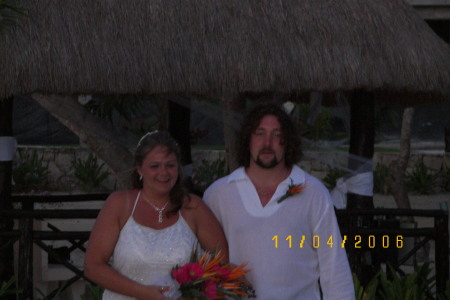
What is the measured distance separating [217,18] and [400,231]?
206cm

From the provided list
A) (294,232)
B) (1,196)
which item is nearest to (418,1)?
(1,196)

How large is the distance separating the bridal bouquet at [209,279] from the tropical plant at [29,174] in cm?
1238

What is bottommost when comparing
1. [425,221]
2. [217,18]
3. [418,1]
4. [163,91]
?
[425,221]

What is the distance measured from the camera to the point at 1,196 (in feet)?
21.8

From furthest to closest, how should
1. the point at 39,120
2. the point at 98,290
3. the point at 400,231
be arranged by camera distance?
the point at 39,120
the point at 400,231
the point at 98,290

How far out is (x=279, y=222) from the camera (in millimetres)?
3338

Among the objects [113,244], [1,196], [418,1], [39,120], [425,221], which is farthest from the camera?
[39,120]

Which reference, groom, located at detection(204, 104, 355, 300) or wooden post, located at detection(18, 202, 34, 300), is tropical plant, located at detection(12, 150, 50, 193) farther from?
groom, located at detection(204, 104, 355, 300)

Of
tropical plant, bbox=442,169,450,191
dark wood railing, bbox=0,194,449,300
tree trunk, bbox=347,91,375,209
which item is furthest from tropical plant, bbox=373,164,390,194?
dark wood railing, bbox=0,194,449,300

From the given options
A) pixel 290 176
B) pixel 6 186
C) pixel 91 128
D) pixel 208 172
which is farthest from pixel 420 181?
pixel 290 176

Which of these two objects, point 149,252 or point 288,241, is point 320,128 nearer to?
point 288,241

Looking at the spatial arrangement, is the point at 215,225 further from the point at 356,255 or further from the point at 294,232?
the point at 356,255

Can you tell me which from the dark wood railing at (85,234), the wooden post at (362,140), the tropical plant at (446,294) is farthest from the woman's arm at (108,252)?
the wooden post at (362,140)

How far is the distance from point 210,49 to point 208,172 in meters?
8.38
